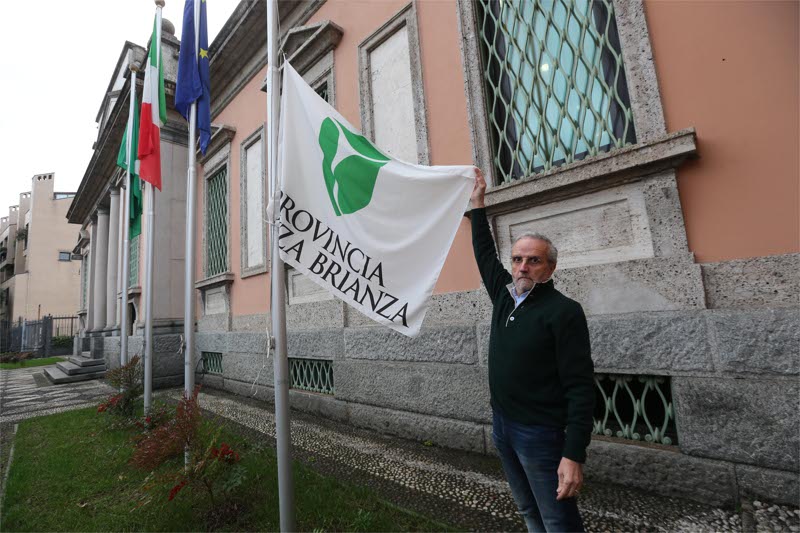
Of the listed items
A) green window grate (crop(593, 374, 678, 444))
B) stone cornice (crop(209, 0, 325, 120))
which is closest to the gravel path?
green window grate (crop(593, 374, 678, 444))

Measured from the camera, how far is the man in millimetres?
1598

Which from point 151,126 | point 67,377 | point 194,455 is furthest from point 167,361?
point 194,455

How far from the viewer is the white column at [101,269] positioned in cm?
1645

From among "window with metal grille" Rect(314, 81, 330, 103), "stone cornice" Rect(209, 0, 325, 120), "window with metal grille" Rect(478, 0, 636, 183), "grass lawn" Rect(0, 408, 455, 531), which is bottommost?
"grass lawn" Rect(0, 408, 455, 531)

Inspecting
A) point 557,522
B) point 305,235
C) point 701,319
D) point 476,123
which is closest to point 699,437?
point 701,319

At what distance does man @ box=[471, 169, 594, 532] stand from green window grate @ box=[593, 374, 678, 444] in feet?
5.65

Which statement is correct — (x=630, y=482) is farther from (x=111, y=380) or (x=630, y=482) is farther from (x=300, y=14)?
(x=300, y=14)

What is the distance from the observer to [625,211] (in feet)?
10.6

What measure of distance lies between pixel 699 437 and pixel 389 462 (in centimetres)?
254

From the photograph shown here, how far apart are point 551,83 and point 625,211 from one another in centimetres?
151

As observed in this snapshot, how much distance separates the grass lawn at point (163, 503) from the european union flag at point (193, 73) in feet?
11.9

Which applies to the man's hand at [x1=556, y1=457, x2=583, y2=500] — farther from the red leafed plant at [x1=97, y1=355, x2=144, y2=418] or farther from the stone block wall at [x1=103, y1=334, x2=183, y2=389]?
the stone block wall at [x1=103, y1=334, x2=183, y2=389]

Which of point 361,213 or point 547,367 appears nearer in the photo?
point 547,367

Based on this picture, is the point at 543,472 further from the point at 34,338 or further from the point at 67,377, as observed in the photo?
the point at 34,338
